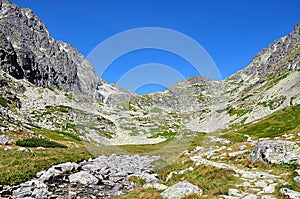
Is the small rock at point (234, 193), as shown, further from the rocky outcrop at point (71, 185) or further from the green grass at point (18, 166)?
the green grass at point (18, 166)

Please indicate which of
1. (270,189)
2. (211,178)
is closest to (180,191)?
(270,189)

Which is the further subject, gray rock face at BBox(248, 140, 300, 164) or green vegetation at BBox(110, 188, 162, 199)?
gray rock face at BBox(248, 140, 300, 164)

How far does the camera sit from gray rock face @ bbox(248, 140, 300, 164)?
2059cm

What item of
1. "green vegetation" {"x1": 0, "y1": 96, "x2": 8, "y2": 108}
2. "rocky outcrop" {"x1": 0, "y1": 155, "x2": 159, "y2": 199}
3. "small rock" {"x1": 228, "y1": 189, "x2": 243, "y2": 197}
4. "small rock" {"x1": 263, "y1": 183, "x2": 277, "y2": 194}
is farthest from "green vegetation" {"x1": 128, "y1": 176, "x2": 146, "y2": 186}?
"green vegetation" {"x1": 0, "y1": 96, "x2": 8, "y2": 108}

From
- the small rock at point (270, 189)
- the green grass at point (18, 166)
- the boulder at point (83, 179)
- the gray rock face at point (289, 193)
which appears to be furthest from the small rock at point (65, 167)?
the gray rock face at point (289, 193)

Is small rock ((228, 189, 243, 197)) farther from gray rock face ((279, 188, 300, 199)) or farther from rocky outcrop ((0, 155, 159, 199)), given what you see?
rocky outcrop ((0, 155, 159, 199))

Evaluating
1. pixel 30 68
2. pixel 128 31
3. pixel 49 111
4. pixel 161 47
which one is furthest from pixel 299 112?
pixel 30 68

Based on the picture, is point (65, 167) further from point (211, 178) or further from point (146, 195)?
point (211, 178)

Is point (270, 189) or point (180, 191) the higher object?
point (180, 191)

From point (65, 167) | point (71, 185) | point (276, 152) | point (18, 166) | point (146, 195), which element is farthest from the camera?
point (65, 167)

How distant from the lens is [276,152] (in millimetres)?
22047

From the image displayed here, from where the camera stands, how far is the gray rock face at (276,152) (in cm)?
2059

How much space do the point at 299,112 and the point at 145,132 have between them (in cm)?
11119

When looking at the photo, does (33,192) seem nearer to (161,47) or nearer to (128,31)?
(128,31)
